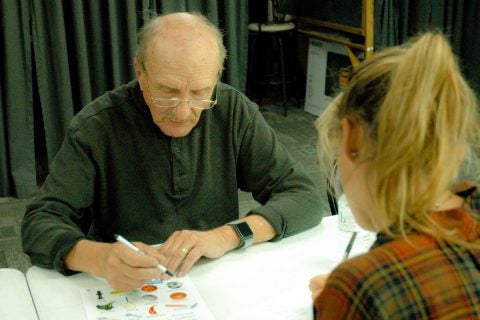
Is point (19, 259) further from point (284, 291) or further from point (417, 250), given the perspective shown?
point (417, 250)

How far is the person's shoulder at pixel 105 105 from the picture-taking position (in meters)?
1.74

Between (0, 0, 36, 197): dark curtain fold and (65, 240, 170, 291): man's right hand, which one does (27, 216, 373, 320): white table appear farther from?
(0, 0, 36, 197): dark curtain fold

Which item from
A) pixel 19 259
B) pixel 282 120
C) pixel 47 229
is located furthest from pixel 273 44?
pixel 47 229

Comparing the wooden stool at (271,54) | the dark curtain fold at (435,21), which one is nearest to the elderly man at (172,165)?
the dark curtain fold at (435,21)

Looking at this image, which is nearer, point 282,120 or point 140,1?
point 140,1

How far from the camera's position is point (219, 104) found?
1858mm

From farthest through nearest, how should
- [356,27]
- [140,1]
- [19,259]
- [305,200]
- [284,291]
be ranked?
[356,27] < [140,1] < [19,259] < [305,200] < [284,291]

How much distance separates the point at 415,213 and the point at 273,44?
15.0 ft

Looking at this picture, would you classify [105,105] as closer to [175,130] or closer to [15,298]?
[175,130]

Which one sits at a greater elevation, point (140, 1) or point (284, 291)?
point (140, 1)

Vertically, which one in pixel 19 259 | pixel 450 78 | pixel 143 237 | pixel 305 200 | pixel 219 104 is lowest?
pixel 19 259

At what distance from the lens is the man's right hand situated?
1331 millimetres

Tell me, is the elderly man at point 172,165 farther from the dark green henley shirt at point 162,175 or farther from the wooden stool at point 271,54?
the wooden stool at point 271,54

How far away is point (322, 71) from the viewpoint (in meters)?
5.09
